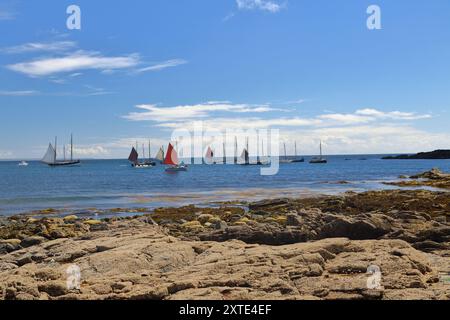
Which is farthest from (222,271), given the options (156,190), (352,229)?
(156,190)

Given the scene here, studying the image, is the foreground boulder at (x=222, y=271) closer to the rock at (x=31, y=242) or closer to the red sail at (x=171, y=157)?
the rock at (x=31, y=242)

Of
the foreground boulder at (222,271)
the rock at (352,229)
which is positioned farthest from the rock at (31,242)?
the rock at (352,229)

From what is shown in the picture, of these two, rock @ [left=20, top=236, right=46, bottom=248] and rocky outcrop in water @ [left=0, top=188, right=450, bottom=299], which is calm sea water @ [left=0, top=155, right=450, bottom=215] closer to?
rock @ [left=20, top=236, right=46, bottom=248]

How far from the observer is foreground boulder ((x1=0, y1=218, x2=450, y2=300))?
1140cm

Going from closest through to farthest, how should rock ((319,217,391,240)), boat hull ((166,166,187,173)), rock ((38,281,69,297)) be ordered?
rock ((38,281,69,297)) < rock ((319,217,391,240)) < boat hull ((166,166,187,173))

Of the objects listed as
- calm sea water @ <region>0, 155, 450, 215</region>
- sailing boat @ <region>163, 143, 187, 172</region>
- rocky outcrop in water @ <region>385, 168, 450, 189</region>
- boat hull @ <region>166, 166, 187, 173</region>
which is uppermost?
sailing boat @ <region>163, 143, 187, 172</region>

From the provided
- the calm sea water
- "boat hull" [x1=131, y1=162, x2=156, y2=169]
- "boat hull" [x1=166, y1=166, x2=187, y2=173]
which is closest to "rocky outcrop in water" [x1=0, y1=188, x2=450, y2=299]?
the calm sea water

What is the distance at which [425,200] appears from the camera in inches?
1549

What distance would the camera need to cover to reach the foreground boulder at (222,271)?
449 inches

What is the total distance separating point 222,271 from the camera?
1300 cm

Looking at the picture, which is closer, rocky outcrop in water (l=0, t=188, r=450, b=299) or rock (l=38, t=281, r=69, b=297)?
rocky outcrop in water (l=0, t=188, r=450, b=299)

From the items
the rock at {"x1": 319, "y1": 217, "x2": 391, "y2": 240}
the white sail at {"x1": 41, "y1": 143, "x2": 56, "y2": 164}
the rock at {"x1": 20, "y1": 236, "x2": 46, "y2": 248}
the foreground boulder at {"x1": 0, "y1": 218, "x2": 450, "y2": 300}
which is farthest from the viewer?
the white sail at {"x1": 41, "y1": 143, "x2": 56, "y2": 164}

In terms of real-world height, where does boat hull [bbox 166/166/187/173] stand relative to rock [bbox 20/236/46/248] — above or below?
above
